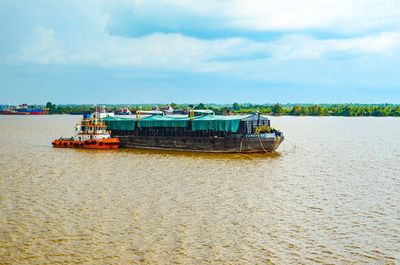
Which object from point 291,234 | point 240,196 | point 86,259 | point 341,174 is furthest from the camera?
point 341,174

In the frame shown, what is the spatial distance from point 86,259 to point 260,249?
612cm

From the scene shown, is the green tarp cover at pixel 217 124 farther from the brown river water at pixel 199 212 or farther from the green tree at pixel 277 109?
the green tree at pixel 277 109

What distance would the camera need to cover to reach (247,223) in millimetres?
18953

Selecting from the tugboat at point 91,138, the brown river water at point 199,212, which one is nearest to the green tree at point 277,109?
the tugboat at point 91,138

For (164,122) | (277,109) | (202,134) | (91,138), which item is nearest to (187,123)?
(202,134)

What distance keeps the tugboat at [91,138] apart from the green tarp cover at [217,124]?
375 inches

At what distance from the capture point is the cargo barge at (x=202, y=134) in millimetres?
41653

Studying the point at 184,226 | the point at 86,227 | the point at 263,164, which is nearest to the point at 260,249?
the point at 184,226

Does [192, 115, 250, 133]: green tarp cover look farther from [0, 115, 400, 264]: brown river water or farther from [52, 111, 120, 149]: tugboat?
[52, 111, 120, 149]: tugboat

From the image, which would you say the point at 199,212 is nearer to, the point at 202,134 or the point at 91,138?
the point at 202,134

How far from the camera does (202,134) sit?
45.4m

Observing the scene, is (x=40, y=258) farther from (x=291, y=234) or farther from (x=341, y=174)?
(x=341, y=174)

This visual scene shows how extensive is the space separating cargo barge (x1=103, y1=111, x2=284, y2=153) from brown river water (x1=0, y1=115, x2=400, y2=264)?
4.83 meters

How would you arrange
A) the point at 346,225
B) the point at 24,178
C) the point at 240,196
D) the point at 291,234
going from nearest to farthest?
1. the point at 291,234
2. the point at 346,225
3. the point at 240,196
4. the point at 24,178
